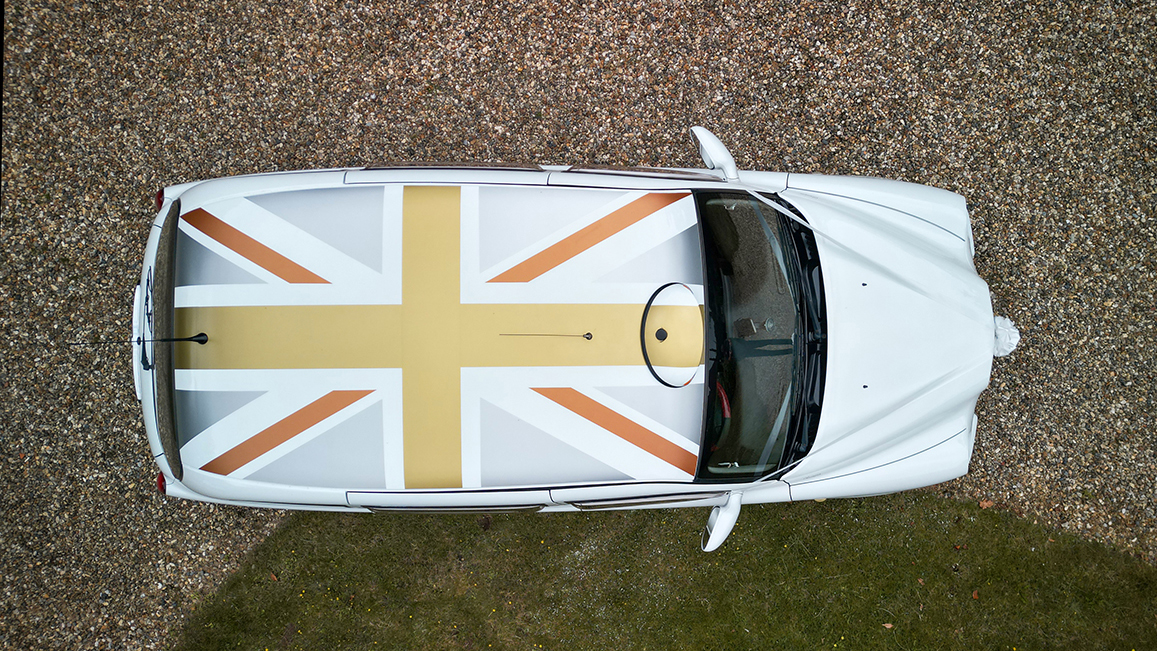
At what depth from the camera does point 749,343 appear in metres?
2.66

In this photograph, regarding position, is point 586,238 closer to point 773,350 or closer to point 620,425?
point 620,425

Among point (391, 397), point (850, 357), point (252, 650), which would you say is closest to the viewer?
point (391, 397)

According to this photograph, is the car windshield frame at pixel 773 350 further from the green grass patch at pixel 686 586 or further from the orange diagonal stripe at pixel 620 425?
the green grass patch at pixel 686 586

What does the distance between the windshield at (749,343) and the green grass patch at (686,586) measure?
52.2 inches

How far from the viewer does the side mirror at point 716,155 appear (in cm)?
305

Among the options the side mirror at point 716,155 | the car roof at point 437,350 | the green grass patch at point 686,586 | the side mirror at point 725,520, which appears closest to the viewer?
the car roof at point 437,350

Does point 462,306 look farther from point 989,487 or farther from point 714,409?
point 989,487

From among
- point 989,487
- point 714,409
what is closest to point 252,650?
point 714,409

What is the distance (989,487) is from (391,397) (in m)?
3.96

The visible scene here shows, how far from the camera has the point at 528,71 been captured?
156 inches

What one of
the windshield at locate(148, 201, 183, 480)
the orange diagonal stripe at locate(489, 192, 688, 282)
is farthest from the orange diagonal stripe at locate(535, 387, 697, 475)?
the windshield at locate(148, 201, 183, 480)

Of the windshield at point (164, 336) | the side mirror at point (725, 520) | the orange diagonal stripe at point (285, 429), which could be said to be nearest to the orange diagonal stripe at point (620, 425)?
the side mirror at point (725, 520)

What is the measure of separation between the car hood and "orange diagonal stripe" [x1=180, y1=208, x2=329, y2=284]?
8.15ft

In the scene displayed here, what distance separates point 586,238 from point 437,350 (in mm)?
866
